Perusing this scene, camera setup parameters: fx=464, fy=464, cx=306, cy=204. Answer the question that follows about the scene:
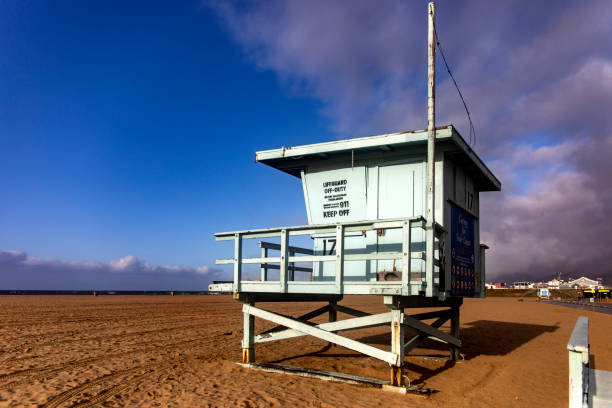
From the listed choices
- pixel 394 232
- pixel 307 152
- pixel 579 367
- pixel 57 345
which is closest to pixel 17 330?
pixel 57 345

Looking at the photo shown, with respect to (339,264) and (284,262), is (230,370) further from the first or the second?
(339,264)

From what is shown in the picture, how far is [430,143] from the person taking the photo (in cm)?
839

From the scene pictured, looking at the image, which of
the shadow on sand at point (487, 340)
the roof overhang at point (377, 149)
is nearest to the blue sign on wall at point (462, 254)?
the roof overhang at point (377, 149)

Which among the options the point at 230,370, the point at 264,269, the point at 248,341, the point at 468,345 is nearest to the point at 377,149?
the point at 264,269

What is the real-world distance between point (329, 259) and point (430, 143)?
278 cm

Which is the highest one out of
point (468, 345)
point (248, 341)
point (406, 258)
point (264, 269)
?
point (406, 258)

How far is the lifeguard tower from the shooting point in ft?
26.6

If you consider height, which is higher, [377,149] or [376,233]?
[377,149]

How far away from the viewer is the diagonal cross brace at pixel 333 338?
7.91 meters

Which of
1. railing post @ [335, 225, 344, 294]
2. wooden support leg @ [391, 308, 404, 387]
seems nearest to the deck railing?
railing post @ [335, 225, 344, 294]

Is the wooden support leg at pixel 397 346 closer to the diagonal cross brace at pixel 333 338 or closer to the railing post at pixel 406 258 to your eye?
the diagonal cross brace at pixel 333 338

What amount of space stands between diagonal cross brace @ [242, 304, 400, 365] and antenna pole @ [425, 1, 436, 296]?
1.34 meters

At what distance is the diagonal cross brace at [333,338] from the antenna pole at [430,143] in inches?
52.8

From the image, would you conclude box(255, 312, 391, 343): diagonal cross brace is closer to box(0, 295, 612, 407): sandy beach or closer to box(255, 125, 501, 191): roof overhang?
box(0, 295, 612, 407): sandy beach
